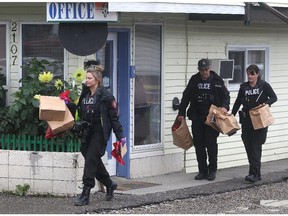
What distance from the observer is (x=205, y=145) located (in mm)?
11984

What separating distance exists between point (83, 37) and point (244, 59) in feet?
14.7

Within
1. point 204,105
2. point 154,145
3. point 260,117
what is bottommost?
point 154,145

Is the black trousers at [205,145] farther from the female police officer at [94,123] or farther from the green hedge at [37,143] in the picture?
the female police officer at [94,123]

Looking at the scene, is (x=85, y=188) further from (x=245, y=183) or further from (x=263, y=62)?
(x=263, y=62)

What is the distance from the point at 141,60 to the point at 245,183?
252cm

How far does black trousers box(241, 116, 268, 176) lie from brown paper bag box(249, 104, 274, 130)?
16 centimetres

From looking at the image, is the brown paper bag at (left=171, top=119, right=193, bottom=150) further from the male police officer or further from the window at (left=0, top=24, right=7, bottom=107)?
the window at (left=0, top=24, right=7, bottom=107)

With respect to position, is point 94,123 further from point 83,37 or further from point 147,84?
point 147,84

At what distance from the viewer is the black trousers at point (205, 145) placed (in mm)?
11836

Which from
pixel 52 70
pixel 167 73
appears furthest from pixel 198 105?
pixel 52 70

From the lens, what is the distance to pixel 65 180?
1041cm

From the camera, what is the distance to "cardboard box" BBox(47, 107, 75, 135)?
9.91m

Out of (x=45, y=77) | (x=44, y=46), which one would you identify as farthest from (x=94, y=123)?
(x=44, y=46)

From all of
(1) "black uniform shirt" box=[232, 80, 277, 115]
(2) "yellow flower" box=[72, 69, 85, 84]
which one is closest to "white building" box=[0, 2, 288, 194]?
(2) "yellow flower" box=[72, 69, 85, 84]
